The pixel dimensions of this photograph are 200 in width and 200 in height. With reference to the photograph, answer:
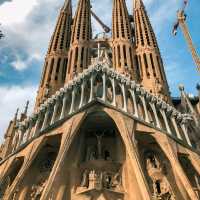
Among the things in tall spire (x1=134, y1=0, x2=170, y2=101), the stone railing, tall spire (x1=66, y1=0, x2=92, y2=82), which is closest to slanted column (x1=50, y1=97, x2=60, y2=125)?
the stone railing

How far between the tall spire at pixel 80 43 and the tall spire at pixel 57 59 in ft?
2.89

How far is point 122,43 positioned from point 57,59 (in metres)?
5.64

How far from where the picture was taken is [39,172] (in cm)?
1662

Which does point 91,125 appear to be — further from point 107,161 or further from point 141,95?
point 141,95

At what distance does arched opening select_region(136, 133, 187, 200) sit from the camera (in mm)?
14664

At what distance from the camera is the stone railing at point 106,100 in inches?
666

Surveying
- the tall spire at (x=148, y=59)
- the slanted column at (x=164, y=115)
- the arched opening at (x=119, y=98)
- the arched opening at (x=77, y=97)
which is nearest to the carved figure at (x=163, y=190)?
the slanted column at (x=164, y=115)

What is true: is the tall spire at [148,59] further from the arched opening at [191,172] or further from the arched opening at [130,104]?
the arched opening at [191,172]

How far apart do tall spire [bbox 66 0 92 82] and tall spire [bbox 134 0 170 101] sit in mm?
4400

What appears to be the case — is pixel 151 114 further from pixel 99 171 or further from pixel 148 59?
pixel 148 59

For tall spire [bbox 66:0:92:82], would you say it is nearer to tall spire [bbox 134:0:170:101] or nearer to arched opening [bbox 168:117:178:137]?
tall spire [bbox 134:0:170:101]

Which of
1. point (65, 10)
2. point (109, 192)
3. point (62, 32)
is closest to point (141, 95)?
point (109, 192)

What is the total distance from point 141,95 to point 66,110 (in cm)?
449

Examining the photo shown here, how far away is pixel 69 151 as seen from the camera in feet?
53.3
